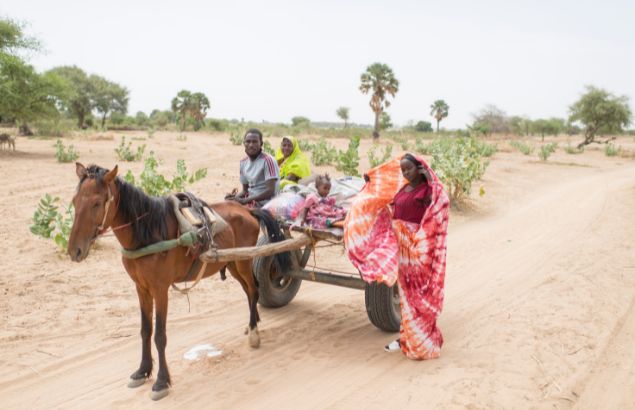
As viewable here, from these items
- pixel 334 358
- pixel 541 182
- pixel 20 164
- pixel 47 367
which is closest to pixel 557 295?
pixel 334 358

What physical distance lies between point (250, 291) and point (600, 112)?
47.2m

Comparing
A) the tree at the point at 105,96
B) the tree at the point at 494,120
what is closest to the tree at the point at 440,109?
the tree at the point at 494,120

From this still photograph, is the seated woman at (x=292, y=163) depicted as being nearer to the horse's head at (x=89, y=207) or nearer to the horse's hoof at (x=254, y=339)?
the horse's hoof at (x=254, y=339)

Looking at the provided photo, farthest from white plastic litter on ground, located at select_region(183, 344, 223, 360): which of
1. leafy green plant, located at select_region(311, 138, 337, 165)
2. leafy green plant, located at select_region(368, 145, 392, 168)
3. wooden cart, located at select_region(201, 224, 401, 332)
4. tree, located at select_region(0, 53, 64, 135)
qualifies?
tree, located at select_region(0, 53, 64, 135)

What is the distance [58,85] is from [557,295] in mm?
22934

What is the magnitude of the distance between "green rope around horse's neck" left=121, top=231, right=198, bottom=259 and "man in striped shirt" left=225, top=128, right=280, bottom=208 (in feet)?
5.45

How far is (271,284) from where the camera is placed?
6.50m

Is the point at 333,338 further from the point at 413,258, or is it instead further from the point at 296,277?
the point at 413,258

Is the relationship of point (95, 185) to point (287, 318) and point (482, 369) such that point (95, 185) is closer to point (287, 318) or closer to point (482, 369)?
point (287, 318)

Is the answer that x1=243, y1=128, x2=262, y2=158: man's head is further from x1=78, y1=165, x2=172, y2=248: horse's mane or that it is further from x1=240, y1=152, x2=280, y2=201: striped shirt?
x1=78, y1=165, x2=172, y2=248: horse's mane

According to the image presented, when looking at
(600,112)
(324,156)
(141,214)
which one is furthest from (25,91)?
(600,112)

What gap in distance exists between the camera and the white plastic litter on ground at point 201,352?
16.9 feet

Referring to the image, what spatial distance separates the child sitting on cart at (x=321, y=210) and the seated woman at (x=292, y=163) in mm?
1194

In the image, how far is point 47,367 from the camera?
4.87 meters
